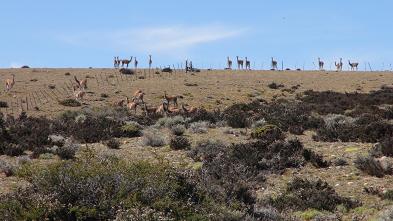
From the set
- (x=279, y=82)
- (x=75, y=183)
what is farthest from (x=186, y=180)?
(x=279, y=82)

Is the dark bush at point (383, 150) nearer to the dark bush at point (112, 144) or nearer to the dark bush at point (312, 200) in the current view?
the dark bush at point (312, 200)

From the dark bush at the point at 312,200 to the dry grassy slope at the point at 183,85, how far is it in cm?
2209

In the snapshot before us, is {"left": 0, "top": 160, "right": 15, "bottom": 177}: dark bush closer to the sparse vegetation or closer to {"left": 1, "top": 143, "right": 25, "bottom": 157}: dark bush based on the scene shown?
{"left": 1, "top": 143, "right": 25, "bottom": 157}: dark bush

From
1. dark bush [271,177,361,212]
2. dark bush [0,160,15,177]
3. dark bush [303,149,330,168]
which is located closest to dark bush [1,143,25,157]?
dark bush [0,160,15,177]

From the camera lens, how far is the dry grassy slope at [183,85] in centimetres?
3866

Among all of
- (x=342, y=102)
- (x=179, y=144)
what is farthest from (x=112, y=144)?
(x=342, y=102)

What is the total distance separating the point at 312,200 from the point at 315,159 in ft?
12.9

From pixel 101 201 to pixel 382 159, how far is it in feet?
30.1

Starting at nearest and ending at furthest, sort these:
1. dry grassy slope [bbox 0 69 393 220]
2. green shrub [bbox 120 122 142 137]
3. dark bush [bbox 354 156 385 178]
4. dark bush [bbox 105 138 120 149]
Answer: dry grassy slope [bbox 0 69 393 220]
dark bush [bbox 354 156 385 178]
dark bush [bbox 105 138 120 149]
green shrub [bbox 120 122 142 137]

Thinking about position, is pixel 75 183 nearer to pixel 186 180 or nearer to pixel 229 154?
pixel 186 180

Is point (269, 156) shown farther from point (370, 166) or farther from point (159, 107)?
point (159, 107)

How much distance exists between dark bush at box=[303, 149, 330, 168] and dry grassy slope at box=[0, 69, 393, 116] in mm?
19455

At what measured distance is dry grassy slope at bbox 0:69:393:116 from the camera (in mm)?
38656

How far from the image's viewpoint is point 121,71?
5881 centimetres
